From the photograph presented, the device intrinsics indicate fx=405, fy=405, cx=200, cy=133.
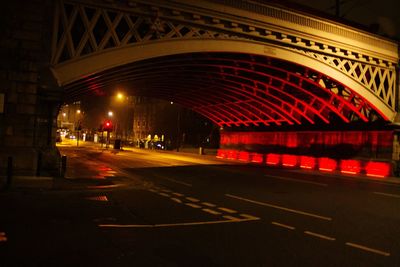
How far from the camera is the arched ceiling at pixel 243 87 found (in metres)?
22.8

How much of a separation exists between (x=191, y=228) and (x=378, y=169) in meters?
21.7

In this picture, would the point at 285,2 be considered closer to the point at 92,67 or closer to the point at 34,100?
the point at 92,67

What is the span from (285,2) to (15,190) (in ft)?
54.0

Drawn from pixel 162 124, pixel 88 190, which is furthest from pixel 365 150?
pixel 162 124

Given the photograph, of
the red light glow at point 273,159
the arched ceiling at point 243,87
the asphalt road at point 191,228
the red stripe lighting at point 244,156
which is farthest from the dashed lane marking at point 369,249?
the red stripe lighting at point 244,156

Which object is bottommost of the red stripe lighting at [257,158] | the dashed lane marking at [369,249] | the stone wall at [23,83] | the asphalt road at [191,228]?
the asphalt road at [191,228]

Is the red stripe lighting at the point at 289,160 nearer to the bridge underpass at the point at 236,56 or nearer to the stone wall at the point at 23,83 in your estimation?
the bridge underpass at the point at 236,56

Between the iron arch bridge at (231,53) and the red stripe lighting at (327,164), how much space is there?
10.8ft

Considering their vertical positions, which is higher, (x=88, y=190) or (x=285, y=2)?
(x=285, y=2)

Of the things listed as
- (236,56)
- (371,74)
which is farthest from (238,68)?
(371,74)

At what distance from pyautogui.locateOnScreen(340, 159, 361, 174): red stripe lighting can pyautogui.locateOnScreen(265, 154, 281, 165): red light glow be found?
316 inches

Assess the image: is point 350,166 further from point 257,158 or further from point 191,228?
point 191,228


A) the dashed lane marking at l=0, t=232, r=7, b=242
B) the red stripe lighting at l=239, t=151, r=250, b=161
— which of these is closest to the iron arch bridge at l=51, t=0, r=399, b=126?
the red stripe lighting at l=239, t=151, r=250, b=161

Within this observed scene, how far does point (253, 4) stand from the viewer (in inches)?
795
